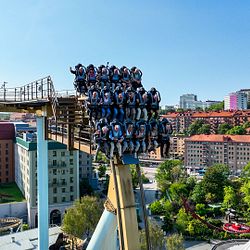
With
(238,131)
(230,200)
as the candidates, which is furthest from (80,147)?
(238,131)

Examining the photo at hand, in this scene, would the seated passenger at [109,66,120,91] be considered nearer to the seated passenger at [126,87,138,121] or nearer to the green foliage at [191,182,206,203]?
the seated passenger at [126,87,138,121]

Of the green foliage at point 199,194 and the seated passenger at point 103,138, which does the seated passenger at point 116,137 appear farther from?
the green foliage at point 199,194

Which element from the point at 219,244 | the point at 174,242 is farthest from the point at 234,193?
the point at 174,242

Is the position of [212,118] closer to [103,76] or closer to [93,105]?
[103,76]

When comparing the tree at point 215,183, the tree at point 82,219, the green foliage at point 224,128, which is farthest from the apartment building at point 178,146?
the tree at point 82,219

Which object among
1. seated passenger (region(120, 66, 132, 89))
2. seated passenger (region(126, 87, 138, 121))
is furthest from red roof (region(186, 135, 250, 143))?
seated passenger (region(126, 87, 138, 121))

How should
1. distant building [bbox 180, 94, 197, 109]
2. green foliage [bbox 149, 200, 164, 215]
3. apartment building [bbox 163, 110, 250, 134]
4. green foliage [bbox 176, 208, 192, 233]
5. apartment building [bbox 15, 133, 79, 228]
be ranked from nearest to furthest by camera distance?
green foliage [bbox 176, 208, 192, 233]
apartment building [bbox 15, 133, 79, 228]
green foliage [bbox 149, 200, 164, 215]
apartment building [bbox 163, 110, 250, 134]
distant building [bbox 180, 94, 197, 109]

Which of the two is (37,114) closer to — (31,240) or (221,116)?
(31,240)
